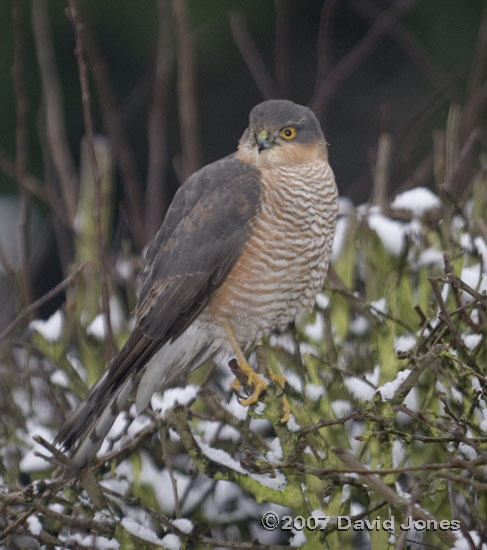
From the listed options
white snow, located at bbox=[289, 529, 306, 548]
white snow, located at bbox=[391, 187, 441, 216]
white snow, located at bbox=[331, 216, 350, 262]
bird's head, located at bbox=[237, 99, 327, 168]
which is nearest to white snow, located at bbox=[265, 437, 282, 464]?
white snow, located at bbox=[289, 529, 306, 548]

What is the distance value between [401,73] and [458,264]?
7.52 metres

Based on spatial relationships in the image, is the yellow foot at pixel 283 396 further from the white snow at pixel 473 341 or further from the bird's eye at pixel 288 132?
the bird's eye at pixel 288 132

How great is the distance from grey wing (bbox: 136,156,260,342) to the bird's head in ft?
0.40

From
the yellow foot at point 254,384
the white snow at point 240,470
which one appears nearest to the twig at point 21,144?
the yellow foot at point 254,384

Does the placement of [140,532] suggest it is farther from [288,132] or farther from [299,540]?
[288,132]

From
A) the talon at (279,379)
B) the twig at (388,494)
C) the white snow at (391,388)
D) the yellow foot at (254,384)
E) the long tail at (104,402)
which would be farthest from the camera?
the talon at (279,379)

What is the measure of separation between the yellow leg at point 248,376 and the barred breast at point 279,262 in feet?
0.13

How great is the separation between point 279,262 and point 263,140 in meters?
0.38

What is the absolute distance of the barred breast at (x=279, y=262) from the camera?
2.90 metres

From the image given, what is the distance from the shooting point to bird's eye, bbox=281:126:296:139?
300 cm

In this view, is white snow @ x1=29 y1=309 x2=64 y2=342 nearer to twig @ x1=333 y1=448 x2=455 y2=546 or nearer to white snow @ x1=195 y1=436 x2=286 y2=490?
white snow @ x1=195 y1=436 x2=286 y2=490

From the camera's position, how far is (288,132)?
302 cm

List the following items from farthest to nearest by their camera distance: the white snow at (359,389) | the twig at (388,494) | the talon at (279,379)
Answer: the talon at (279,379), the white snow at (359,389), the twig at (388,494)

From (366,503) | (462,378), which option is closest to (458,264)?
(462,378)
